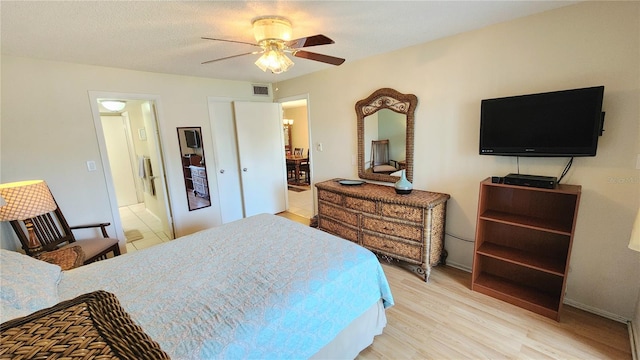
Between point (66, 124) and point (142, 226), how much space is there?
2.11m

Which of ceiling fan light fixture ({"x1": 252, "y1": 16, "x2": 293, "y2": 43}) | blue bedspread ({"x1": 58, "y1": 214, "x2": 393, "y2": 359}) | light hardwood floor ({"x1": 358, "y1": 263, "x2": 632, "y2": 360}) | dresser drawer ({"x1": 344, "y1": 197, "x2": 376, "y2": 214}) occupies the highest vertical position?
ceiling fan light fixture ({"x1": 252, "y1": 16, "x2": 293, "y2": 43})

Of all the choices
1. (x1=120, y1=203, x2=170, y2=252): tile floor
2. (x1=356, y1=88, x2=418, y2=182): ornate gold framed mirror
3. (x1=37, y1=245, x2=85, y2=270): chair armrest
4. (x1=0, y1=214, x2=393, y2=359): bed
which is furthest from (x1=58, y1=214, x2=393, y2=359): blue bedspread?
(x1=120, y1=203, x2=170, y2=252): tile floor

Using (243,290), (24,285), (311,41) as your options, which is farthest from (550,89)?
(24,285)

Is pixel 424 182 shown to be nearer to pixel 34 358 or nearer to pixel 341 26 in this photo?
pixel 341 26

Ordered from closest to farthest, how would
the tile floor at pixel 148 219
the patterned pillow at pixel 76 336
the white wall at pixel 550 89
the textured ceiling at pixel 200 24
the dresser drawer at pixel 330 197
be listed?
the patterned pillow at pixel 76 336 → the textured ceiling at pixel 200 24 → the white wall at pixel 550 89 → the dresser drawer at pixel 330 197 → the tile floor at pixel 148 219

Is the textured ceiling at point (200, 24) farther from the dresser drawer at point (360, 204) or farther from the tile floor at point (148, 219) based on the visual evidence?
the tile floor at point (148, 219)

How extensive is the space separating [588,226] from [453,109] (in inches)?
53.9

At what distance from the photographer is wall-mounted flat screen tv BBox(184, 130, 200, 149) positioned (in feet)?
11.8

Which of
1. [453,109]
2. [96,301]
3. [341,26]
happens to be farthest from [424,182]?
[96,301]

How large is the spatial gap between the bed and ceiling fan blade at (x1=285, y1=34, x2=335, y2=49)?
1362mm

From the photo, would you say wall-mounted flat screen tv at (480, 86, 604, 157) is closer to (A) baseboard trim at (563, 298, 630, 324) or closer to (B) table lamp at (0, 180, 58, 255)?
(A) baseboard trim at (563, 298, 630, 324)

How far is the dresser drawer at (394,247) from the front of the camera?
253 cm

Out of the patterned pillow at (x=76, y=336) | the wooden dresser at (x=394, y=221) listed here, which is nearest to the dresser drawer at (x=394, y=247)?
the wooden dresser at (x=394, y=221)

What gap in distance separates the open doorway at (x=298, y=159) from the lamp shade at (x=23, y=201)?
3.10 meters
